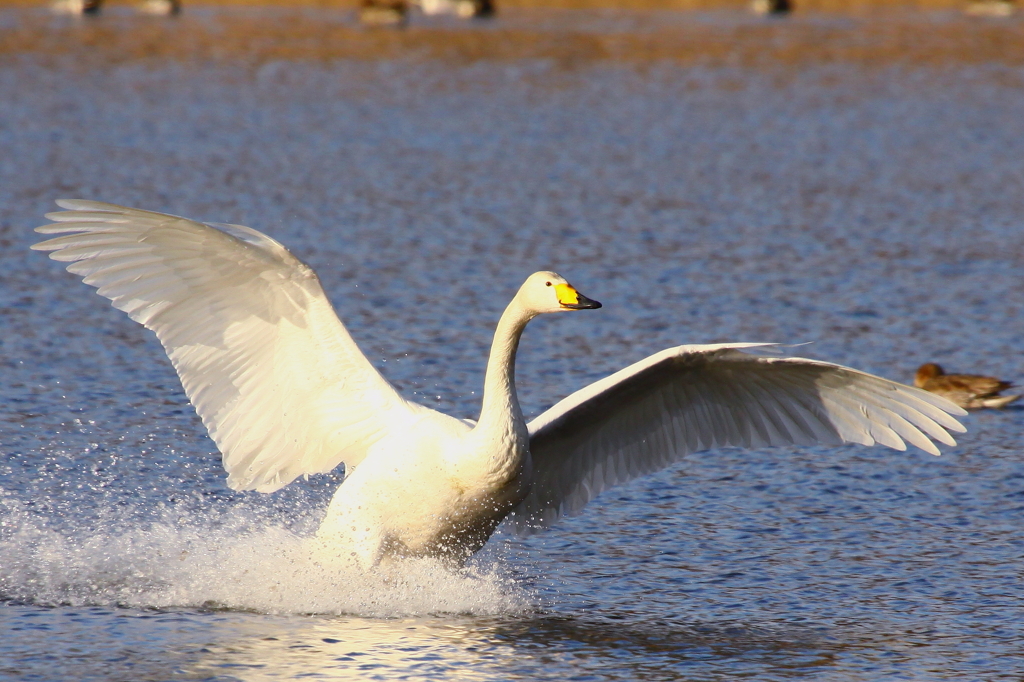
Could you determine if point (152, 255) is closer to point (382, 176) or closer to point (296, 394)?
point (296, 394)

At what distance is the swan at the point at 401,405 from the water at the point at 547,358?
1.30 feet

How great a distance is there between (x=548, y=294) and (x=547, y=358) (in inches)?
193

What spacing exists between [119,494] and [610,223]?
8721 mm

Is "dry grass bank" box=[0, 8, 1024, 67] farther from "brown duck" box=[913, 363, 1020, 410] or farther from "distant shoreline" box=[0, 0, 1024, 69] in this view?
"brown duck" box=[913, 363, 1020, 410]

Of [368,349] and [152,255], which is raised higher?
[152,255]

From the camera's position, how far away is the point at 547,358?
11688mm

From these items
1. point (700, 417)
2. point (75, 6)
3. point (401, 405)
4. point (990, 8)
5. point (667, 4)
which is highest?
point (990, 8)

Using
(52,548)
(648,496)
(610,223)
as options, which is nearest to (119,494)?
(52,548)

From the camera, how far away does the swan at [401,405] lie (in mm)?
6973

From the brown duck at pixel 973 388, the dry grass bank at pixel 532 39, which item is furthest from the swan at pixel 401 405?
the dry grass bank at pixel 532 39

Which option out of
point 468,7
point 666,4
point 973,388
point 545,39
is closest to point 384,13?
point 468,7

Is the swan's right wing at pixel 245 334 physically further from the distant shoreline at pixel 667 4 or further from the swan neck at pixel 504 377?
the distant shoreline at pixel 667 4

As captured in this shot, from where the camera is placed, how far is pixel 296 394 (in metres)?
7.50

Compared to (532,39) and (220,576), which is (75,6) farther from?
(220,576)
